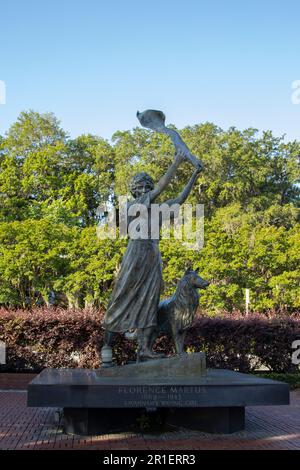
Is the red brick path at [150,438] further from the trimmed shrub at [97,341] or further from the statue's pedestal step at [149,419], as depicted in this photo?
the trimmed shrub at [97,341]

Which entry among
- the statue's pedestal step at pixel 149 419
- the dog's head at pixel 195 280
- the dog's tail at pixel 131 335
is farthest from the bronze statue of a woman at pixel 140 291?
the statue's pedestal step at pixel 149 419

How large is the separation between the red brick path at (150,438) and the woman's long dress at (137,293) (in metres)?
1.48

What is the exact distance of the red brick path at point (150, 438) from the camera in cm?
699

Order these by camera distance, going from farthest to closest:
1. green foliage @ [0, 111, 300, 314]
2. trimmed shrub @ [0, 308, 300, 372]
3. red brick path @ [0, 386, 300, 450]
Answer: green foliage @ [0, 111, 300, 314], trimmed shrub @ [0, 308, 300, 372], red brick path @ [0, 386, 300, 450]

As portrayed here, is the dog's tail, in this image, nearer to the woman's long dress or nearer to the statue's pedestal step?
the woman's long dress

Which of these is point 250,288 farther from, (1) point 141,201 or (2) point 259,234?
(1) point 141,201

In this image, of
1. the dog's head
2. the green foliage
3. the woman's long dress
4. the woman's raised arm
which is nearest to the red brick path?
the woman's long dress

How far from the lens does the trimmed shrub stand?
46.8 ft

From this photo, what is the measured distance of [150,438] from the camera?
24.4 feet

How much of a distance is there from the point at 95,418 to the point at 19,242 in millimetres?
17902

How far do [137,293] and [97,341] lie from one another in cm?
629

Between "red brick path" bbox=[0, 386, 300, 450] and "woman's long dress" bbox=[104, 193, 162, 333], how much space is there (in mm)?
1477

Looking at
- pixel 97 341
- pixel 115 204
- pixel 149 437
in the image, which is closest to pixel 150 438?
pixel 149 437

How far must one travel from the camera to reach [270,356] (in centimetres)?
1495
